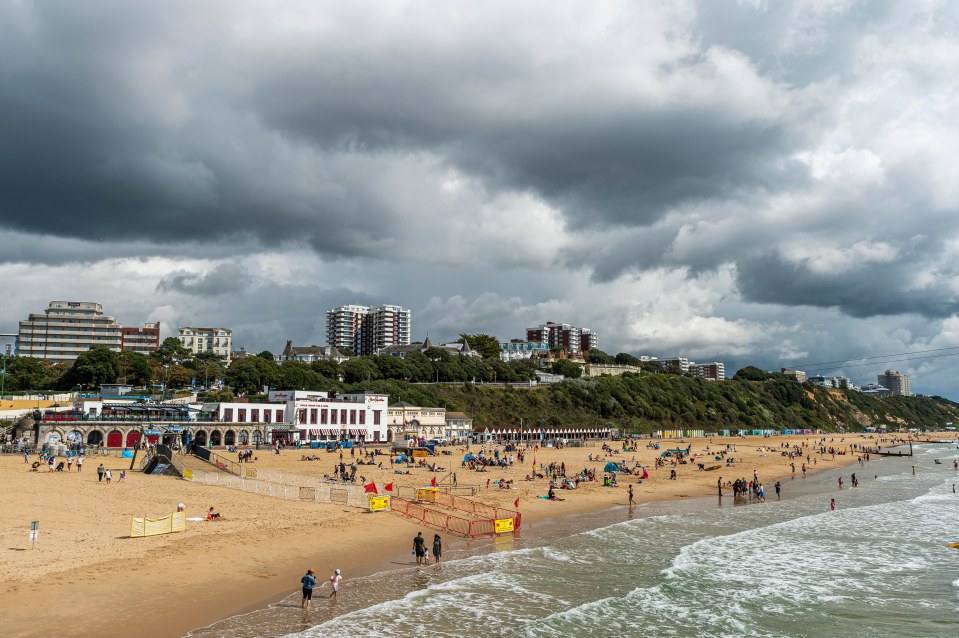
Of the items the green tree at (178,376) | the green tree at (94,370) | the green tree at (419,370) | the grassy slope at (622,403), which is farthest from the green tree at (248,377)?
the green tree at (419,370)

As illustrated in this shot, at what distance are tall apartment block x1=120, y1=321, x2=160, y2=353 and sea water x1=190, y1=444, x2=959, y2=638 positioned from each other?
16380 centimetres

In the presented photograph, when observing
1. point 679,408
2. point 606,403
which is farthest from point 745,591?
point 679,408

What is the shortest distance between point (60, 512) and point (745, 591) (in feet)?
97.4

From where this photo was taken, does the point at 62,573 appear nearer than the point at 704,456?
Yes

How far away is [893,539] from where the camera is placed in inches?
1337

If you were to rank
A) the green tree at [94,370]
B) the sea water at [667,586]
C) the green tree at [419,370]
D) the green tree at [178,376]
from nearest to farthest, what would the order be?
the sea water at [667,586]
the green tree at [94,370]
the green tree at [178,376]
the green tree at [419,370]

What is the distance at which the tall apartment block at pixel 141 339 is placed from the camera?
6722 inches

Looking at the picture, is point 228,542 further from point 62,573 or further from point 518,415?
point 518,415

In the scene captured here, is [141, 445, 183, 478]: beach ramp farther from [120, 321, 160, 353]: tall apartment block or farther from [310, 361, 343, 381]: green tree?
[120, 321, 160, 353]: tall apartment block

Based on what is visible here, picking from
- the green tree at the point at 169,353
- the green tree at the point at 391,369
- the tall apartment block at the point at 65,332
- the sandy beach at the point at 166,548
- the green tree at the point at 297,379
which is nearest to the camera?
the sandy beach at the point at 166,548

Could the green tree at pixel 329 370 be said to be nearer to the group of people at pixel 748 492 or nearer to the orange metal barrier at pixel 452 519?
the group of people at pixel 748 492

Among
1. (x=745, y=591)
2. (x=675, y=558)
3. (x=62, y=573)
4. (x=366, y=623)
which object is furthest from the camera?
(x=675, y=558)

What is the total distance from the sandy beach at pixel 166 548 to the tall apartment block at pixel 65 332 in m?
122

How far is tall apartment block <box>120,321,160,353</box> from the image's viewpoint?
6722 inches
